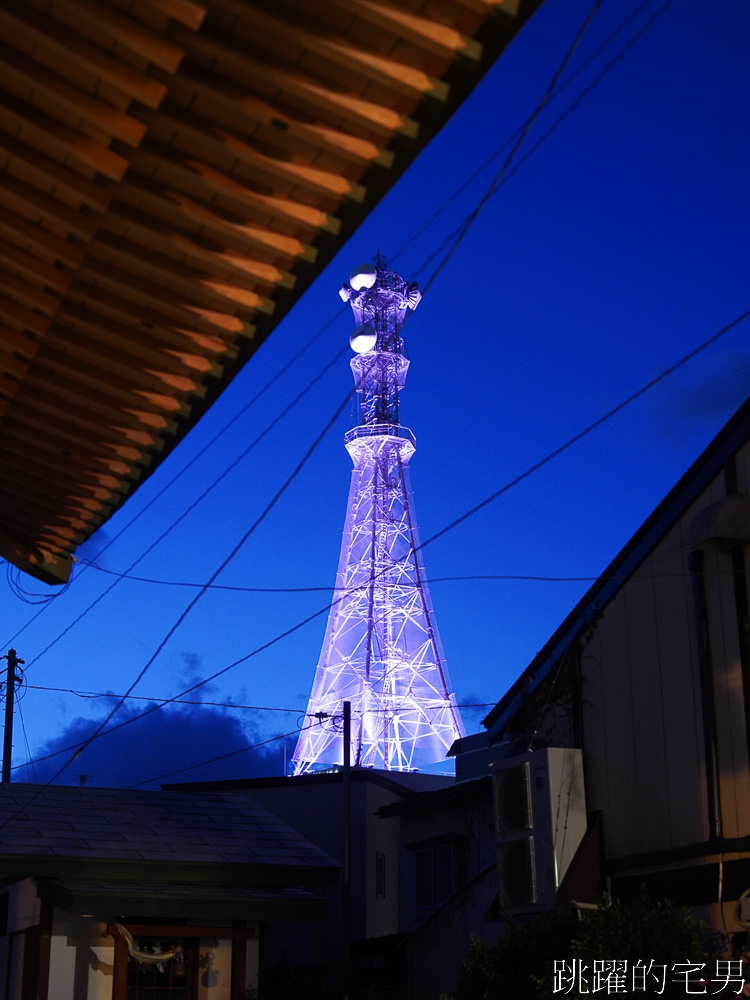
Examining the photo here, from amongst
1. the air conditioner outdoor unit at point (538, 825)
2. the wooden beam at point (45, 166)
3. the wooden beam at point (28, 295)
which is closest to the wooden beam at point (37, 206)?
the wooden beam at point (45, 166)

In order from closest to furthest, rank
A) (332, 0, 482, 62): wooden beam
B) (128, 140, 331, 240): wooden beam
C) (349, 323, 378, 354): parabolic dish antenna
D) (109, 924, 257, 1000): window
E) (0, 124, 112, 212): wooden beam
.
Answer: (332, 0, 482, 62): wooden beam
(0, 124, 112, 212): wooden beam
(128, 140, 331, 240): wooden beam
(109, 924, 257, 1000): window
(349, 323, 378, 354): parabolic dish antenna

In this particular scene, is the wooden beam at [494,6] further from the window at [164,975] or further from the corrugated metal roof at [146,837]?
the window at [164,975]

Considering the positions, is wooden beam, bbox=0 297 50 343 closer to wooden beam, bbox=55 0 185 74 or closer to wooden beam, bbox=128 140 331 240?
wooden beam, bbox=128 140 331 240

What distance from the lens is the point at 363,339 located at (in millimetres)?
44906

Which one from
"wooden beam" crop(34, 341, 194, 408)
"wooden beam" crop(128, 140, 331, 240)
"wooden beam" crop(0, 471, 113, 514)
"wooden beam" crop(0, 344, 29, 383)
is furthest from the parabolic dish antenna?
"wooden beam" crop(128, 140, 331, 240)

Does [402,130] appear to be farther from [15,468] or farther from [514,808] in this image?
[514,808]

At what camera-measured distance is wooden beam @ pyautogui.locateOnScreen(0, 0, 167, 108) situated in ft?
12.8

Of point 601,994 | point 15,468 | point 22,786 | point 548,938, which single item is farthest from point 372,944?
point 15,468

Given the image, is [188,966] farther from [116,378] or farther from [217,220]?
[217,220]

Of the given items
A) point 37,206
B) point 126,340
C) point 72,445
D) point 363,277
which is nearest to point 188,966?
point 72,445

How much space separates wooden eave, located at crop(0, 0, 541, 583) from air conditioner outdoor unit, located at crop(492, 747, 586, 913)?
22.1 ft

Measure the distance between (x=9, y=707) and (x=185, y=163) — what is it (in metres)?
33.7

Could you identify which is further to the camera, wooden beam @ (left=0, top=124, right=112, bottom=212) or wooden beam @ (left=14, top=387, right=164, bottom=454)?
wooden beam @ (left=14, top=387, right=164, bottom=454)

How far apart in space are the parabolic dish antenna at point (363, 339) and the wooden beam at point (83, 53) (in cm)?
4077
